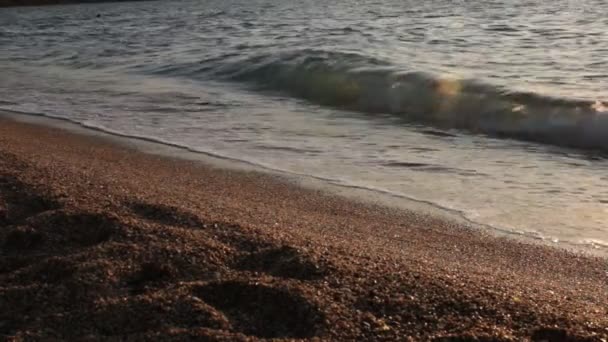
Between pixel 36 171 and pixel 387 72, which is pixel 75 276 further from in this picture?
pixel 387 72

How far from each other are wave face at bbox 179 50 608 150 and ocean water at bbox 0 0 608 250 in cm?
2

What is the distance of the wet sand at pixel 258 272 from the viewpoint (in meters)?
1.97

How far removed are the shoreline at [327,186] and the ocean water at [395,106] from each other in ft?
0.18

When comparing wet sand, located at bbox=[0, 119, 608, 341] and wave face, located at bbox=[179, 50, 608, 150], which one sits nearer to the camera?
wet sand, located at bbox=[0, 119, 608, 341]

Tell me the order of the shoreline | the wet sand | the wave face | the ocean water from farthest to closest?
the wave face
the ocean water
the shoreline
the wet sand

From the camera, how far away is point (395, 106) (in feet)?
22.3

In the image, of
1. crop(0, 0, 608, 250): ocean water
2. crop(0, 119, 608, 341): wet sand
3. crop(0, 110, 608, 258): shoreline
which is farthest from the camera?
crop(0, 0, 608, 250): ocean water

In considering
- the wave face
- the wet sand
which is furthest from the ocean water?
the wet sand

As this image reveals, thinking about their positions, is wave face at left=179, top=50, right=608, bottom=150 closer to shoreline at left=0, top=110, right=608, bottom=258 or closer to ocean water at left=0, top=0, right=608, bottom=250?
ocean water at left=0, top=0, right=608, bottom=250

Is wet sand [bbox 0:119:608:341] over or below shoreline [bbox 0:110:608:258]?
over

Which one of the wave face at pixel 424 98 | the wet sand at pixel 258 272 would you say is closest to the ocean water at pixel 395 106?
the wave face at pixel 424 98

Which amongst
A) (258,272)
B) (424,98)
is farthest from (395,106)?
(258,272)

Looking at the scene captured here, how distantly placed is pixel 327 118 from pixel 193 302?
14.7ft

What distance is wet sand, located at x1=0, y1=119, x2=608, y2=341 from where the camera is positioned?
1.97 meters
